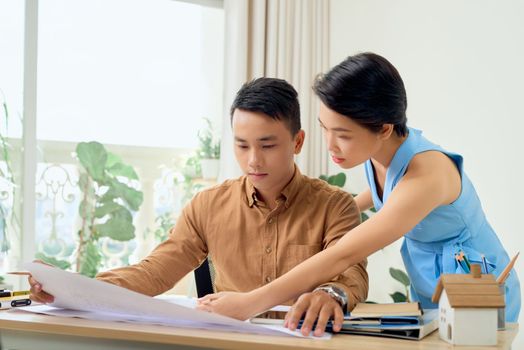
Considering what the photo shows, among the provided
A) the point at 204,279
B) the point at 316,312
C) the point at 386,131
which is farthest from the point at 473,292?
the point at 204,279

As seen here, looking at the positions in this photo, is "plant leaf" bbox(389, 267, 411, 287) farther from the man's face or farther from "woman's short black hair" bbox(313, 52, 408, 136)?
"woman's short black hair" bbox(313, 52, 408, 136)

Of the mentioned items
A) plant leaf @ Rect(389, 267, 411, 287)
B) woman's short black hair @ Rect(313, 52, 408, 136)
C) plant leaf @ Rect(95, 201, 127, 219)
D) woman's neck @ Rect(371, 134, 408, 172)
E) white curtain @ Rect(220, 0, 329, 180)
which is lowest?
plant leaf @ Rect(389, 267, 411, 287)

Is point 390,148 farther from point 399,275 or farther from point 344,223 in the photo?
point 399,275

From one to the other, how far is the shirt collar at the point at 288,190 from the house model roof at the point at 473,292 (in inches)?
26.0

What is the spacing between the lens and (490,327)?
3.60 ft

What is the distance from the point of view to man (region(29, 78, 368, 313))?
66.1 inches

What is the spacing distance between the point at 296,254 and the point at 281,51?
2692 mm

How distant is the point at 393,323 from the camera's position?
1.20 metres

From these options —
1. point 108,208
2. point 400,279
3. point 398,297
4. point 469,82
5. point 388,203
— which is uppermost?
point 469,82

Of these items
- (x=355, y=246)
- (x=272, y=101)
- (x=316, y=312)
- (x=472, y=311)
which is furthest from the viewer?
(x=272, y=101)

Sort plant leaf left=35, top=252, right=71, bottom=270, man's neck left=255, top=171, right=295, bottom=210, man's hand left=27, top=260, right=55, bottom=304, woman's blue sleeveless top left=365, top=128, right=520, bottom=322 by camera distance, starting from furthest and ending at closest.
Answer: plant leaf left=35, top=252, right=71, bottom=270 < man's neck left=255, top=171, right=295, bottom=210 < woman's blue sleeveless top left=365, top=128, right=520, bottom=322 < man's hand left=27, top=260, right=55, bottom=304

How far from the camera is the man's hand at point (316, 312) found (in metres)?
1.19

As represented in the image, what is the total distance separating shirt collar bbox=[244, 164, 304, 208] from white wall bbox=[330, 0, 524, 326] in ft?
5.20

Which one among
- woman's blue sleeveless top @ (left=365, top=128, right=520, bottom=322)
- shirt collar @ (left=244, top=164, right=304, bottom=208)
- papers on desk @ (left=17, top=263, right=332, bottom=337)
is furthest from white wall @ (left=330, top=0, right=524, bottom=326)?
papers on desk @ (left=17, top=263, right=332, bottom=337)
